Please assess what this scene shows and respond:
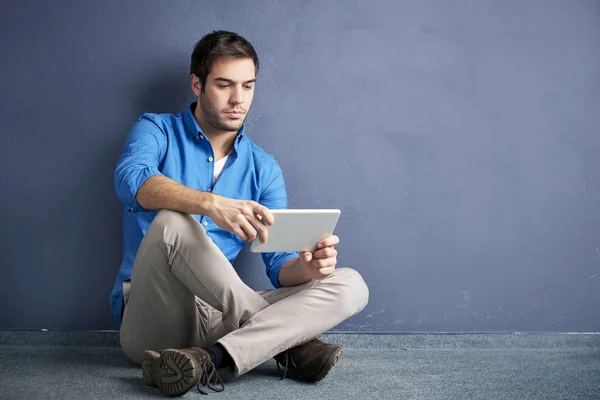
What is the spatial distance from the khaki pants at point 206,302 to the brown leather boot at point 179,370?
8 centimetres

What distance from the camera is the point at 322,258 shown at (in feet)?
6.54

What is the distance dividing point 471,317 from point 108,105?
1.60 metres

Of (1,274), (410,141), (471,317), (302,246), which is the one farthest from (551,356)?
(1,274)

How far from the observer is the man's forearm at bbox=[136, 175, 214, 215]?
185 centimetres

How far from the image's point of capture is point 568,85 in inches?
107

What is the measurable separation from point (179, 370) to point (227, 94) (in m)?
0.97

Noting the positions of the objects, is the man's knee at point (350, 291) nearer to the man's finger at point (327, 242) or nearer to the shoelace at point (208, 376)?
the man's finger at point (327, 242)

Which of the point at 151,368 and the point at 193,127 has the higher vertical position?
the point at 193,127

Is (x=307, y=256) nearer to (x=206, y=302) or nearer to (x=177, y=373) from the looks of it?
(x=206, y=302)

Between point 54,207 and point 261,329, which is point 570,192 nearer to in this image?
point 261,329

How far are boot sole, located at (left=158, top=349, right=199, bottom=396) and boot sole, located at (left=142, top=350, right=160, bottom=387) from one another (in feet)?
0.10

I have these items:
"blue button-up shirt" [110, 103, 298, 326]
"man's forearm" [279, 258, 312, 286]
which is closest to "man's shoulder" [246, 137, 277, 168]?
"blue button-up shirt" [110, 103, 298, 326]

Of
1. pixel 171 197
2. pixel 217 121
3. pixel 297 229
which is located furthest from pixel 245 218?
pixel 217 121

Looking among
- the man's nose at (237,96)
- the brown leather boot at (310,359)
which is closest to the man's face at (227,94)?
the man's nose at (237,96)
